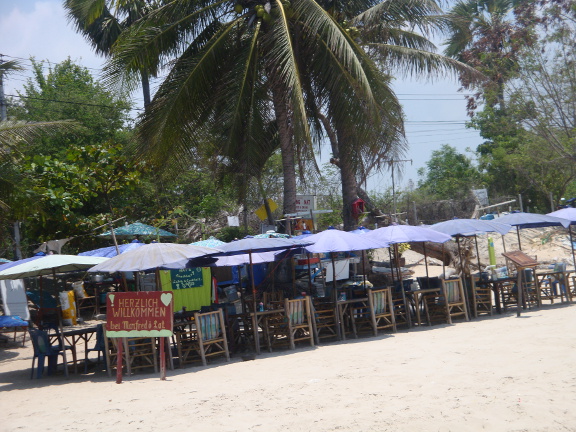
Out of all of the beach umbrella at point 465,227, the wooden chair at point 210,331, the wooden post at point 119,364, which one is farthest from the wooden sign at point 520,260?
the wooden post at point 119,364

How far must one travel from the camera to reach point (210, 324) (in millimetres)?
11047

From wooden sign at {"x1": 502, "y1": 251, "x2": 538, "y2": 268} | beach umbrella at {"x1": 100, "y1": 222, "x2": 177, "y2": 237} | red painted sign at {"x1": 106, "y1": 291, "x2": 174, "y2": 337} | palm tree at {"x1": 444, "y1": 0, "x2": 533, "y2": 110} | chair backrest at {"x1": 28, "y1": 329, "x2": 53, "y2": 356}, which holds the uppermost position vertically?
palm tree at {"x1": 444, "y1": 0, "x2": 533, "y2": 110}

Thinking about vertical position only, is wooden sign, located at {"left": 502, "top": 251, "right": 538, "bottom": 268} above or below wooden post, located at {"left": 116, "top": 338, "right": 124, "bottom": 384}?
above

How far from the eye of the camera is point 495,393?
715 cm

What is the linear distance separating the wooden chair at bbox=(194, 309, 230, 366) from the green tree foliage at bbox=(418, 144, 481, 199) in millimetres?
26004

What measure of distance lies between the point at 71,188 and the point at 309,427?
13871 millimetres

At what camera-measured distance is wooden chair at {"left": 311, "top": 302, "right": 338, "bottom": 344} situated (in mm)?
12359

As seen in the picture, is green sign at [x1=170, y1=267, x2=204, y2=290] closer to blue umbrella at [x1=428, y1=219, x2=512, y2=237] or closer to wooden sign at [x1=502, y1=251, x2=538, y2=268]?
blue umbrella at [x1=428, y1=219, x2=512, y2=237]

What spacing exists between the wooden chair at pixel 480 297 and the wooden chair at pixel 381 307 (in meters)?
2.32

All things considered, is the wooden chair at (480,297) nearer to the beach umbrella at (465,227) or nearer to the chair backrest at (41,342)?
the beach umbrella at (465,227)

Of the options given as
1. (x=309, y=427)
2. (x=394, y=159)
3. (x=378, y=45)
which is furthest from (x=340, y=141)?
(x=309, y=427)

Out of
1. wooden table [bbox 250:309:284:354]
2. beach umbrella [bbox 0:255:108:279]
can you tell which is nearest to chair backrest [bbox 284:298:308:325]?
wooden table [bbox 250:309:284:354]

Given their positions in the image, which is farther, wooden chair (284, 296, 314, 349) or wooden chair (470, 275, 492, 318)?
wooden chair (470, 275, 492, 318)

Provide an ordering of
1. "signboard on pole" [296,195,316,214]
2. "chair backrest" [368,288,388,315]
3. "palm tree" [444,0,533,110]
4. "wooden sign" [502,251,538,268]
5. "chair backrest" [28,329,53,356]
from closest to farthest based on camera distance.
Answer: "chair backrest" [28,329,53,356]
"chair backrest" [368,288,388,315]
"wooden sign" [502,251,538,268]
"signboard on pole" [296,195,316,214]
"palm tree" [444,0,533,110]
